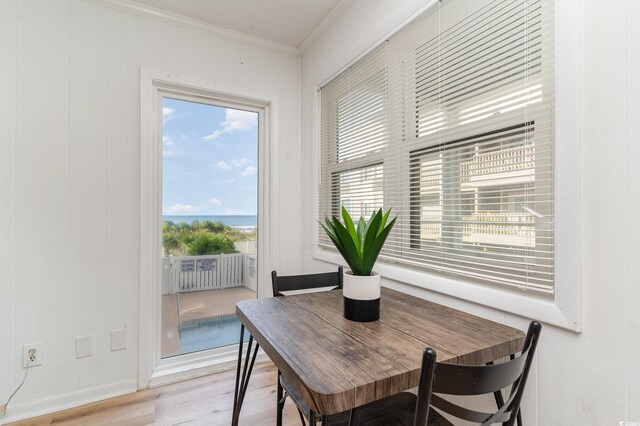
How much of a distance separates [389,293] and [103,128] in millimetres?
2014

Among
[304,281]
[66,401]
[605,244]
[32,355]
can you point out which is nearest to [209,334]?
[66,401]

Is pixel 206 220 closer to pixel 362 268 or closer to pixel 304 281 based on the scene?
pixel 304 281

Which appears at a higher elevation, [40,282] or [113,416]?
[40,282]

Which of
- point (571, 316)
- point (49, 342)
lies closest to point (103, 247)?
point (49, 342)

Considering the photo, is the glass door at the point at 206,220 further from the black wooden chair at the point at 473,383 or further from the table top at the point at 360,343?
the black wooden chair at the point at 473,383

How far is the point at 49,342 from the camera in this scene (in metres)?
1.83

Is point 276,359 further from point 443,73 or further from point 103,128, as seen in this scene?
point 103,128

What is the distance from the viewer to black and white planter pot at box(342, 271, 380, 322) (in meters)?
1.10

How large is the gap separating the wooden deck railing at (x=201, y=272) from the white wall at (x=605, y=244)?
6.69 feet

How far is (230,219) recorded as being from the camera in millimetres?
2455

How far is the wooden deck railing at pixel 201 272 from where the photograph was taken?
2.27 m

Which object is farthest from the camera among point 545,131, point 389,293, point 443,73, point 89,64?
point 89,64

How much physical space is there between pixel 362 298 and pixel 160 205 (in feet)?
5.73

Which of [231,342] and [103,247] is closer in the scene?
[103,247]
